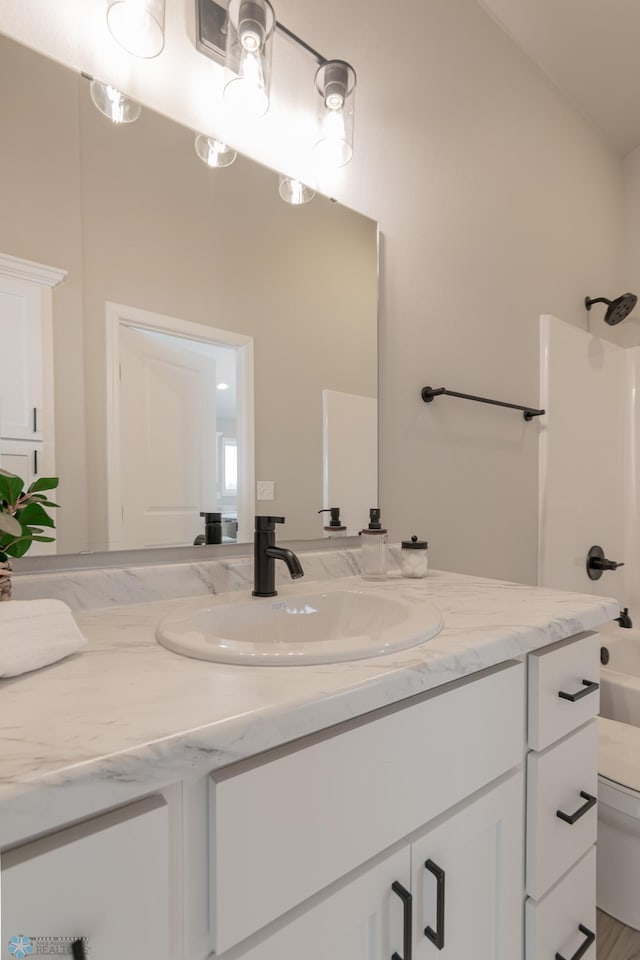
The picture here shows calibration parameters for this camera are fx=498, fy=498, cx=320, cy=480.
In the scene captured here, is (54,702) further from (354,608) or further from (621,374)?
(621,374)

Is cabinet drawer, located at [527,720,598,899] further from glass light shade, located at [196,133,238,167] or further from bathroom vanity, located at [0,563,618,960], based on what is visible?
glass light shade, located at [196,133,238,167]

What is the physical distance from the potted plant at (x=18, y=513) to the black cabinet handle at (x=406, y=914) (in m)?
0.63

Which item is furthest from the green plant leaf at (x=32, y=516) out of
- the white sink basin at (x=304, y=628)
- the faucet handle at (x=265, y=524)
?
the faucet handle at (x=265, y=524)

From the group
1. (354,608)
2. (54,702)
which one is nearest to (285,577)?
(354,608)

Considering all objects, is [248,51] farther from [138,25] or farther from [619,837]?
[619,837]

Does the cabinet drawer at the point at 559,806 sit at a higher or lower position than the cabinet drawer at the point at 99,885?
lower

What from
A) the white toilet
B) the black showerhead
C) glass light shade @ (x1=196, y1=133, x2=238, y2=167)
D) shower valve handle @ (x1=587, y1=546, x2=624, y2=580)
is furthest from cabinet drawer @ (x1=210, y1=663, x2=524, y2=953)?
the black showerhead

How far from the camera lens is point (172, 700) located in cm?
50

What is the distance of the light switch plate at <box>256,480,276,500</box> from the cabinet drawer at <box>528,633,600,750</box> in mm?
627

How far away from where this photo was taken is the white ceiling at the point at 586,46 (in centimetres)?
170

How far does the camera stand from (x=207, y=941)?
476mm

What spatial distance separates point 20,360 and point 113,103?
0.53 meters

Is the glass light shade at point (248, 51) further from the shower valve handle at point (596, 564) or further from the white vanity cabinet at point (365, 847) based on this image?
the shower valve handle at point (596, 564)

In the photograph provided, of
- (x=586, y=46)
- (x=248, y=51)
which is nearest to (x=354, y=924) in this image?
(x=248, y=51)
